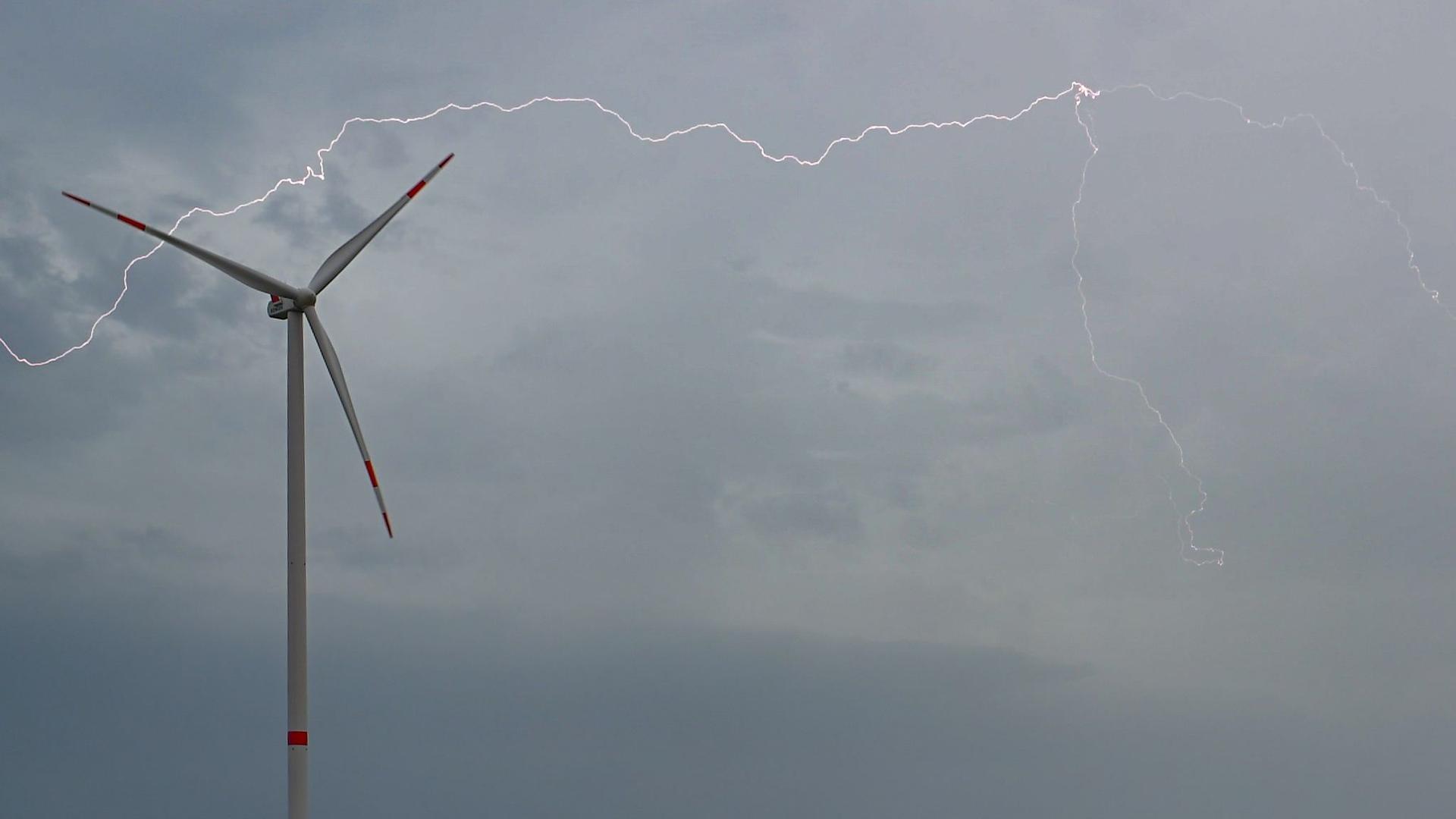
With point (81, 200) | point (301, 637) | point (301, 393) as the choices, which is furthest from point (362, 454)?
point (81, 200)

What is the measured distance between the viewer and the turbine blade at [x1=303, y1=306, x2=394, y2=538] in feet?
186

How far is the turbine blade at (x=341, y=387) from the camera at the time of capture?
56688 mm

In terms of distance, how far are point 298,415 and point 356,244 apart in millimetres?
8237

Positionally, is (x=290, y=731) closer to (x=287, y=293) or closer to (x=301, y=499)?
(x=301, y=499)

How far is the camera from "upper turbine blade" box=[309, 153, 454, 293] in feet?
190

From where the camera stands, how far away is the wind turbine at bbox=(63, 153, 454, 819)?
170 feet

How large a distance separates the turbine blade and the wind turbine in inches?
1.1

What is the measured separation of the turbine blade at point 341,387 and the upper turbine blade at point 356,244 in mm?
1314

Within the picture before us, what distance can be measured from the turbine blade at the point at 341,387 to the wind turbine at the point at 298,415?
0.03m

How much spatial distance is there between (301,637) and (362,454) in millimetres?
8168

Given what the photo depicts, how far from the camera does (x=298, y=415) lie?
54531mm

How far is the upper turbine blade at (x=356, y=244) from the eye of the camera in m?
58.0

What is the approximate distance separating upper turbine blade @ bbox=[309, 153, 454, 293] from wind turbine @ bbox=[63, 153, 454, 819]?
0.03 meters

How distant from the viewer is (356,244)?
194 feet
